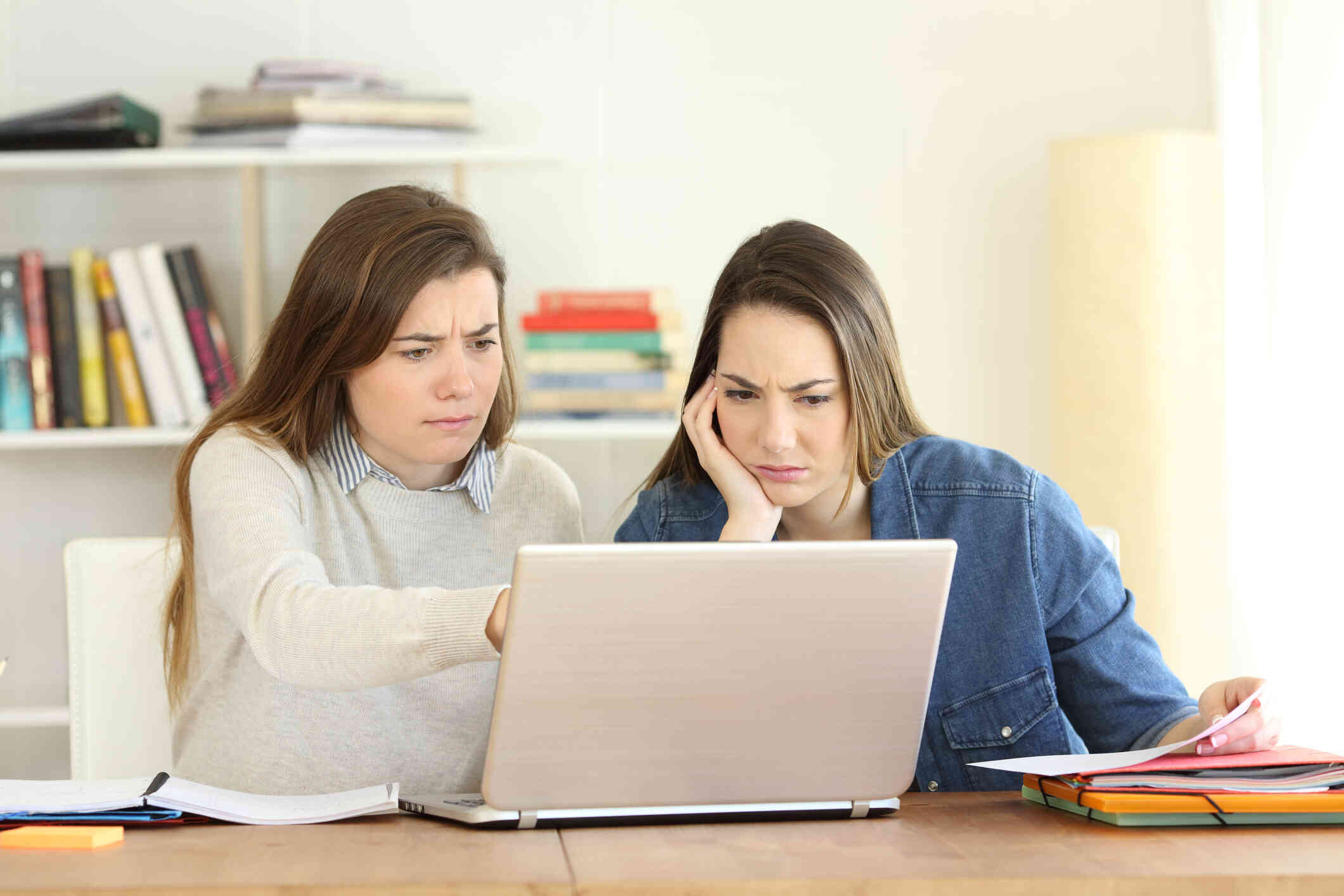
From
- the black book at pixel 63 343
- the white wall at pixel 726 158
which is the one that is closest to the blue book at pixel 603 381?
the white wall at pixel 726 158

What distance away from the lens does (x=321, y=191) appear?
262cm

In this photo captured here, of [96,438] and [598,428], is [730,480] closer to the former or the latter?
[598,428]

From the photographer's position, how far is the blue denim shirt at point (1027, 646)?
55.2 inches

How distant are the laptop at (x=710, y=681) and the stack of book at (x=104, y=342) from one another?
161 centimetres

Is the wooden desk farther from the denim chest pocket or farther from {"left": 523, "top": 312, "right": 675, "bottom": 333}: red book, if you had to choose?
{"left": 523, "top": 312, "right": 675, "bottom": 333}: red book

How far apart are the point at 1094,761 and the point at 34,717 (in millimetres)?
1959

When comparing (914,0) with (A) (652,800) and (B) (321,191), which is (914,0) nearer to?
(B) (321,191)

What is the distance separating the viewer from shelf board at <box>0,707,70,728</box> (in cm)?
234

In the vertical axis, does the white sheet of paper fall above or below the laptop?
below

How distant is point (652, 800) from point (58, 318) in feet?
6.14

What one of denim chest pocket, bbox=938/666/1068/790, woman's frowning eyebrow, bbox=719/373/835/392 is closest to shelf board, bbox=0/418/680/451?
woman's frowning eyebrow, bbox=719/373/835/392

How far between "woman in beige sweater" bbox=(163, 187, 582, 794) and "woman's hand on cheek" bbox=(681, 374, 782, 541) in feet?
0.81

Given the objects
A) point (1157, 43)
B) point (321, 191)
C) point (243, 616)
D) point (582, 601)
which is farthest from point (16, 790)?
point (1157, 43)

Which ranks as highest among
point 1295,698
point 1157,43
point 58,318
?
point 1157,43
